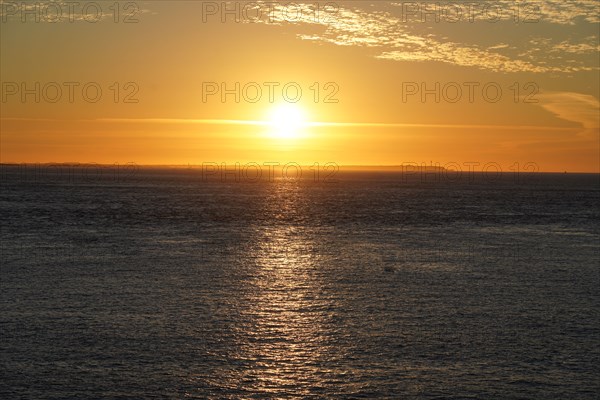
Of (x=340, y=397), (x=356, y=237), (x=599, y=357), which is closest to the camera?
(x=340, y=397)

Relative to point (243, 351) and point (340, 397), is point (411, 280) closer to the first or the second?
point (243, 351)

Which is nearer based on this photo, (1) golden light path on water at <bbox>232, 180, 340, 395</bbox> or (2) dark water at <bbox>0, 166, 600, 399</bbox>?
(2) dark water at <bbox>0, 166, 600, 399</bbox>

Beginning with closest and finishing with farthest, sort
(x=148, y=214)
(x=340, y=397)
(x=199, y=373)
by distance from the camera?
(x=340, y=397)
(x=199, y=373)
(x=148, y=214)

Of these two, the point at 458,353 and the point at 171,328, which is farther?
the point at 171,328

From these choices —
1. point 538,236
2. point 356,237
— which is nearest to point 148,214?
point 356,237

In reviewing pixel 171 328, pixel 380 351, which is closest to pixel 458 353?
pixel 380 351

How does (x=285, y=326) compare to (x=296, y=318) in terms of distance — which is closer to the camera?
(x=285, y=326)

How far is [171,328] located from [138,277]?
16327 mm

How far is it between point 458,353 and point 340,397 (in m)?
7.75

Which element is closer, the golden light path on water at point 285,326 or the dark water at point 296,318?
the dark water at point 296,318

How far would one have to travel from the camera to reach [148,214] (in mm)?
114688

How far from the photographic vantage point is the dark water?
26.7 metres

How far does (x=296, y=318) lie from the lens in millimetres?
37188

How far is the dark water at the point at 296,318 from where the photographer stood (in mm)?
26672
